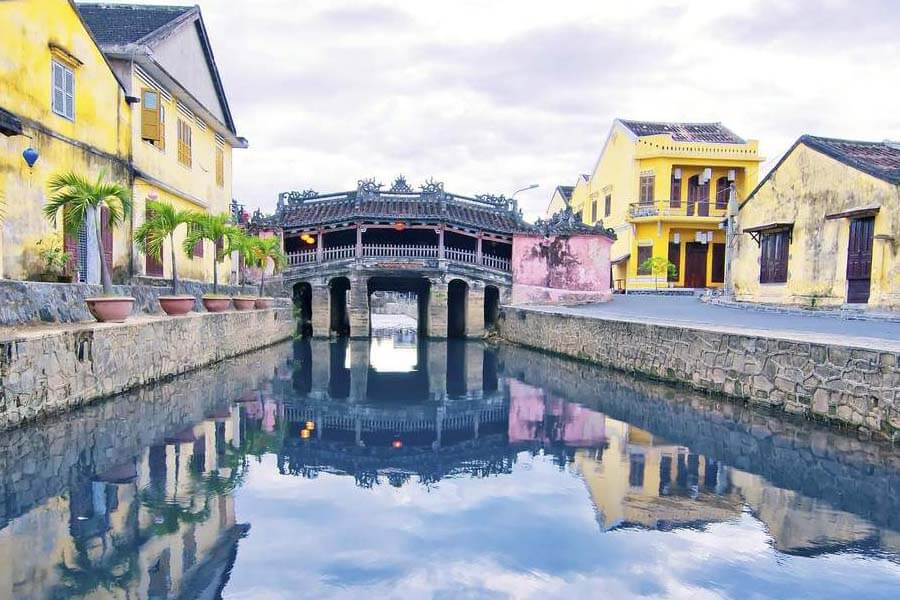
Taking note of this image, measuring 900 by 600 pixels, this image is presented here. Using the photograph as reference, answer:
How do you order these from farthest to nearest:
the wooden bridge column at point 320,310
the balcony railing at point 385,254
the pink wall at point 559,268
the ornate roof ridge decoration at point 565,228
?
the ornate roof ridge decoration at point 565,228 → the pink wall at point 559,268 → the balcony railing at point 385,254 → the wooden bridge column at point 320,310

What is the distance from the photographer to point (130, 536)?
4641 mm

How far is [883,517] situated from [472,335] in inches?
758

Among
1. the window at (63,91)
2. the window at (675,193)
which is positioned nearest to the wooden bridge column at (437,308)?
the window at (675,193)

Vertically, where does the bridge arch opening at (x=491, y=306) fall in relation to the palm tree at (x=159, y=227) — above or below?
below

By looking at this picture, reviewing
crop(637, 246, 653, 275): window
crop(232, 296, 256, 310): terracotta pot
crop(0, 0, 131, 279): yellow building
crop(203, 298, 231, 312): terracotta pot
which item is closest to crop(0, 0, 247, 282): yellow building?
crop(0, 0, 131, 279): yellow building

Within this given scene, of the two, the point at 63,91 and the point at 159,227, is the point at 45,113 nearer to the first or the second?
the point at 63,91

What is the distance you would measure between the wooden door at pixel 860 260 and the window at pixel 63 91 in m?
17.9

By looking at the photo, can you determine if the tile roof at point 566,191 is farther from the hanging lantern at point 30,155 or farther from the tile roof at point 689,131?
the hanging lantern at point 30,155

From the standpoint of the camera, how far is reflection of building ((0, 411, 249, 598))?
3945 mm

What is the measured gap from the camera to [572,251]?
25.6 meters

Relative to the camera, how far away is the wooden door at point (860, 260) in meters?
15.6

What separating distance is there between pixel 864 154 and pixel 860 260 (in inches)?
149

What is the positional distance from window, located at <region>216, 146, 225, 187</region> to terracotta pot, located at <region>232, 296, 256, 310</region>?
5396 mm

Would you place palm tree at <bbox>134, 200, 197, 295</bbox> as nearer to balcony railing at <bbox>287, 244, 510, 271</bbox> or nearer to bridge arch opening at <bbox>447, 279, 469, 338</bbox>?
balcony railing at <bbox>287, 244, 510, 271</bbox>
